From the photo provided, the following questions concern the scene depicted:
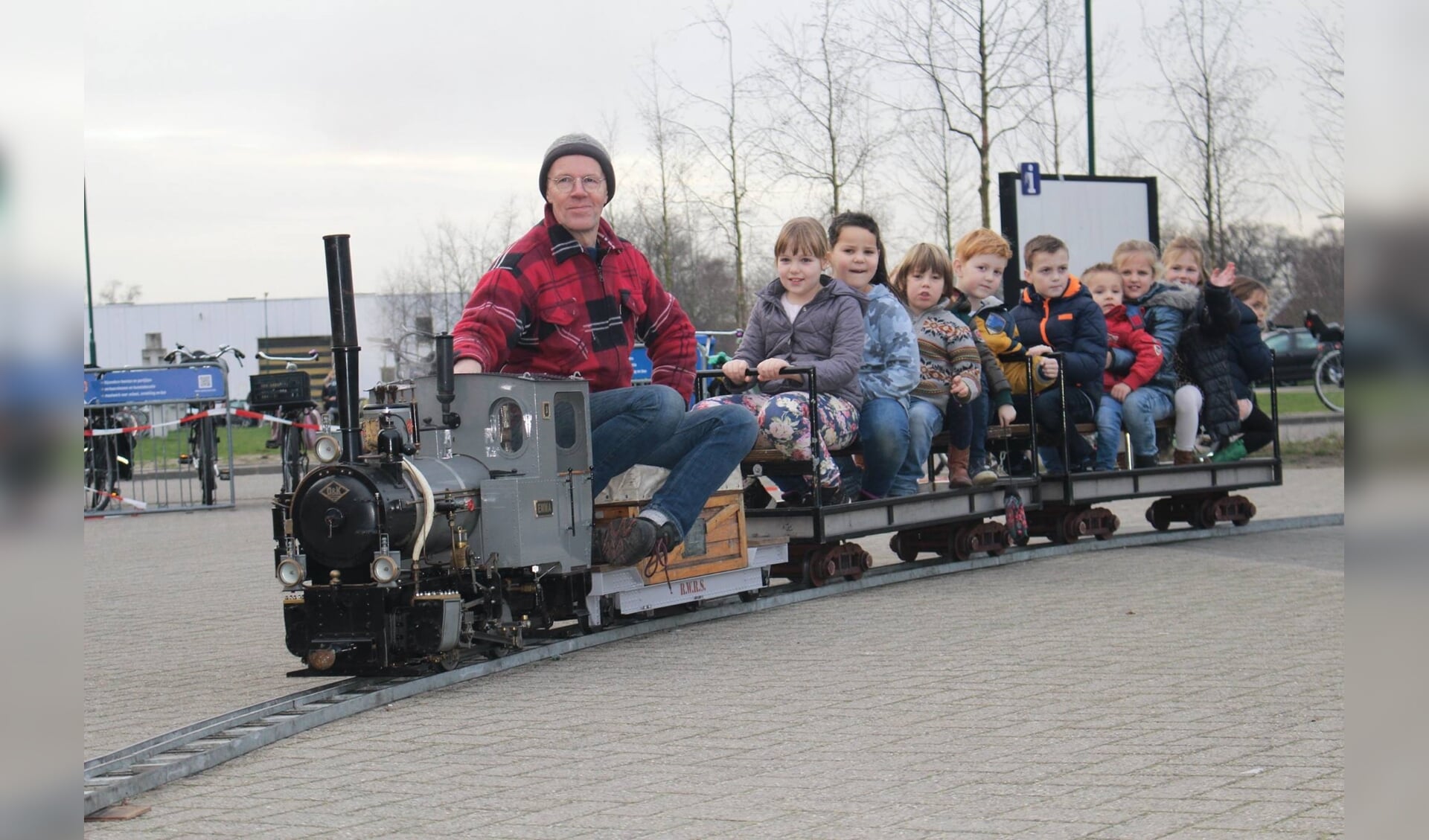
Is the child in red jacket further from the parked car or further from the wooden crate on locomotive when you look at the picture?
the parked car

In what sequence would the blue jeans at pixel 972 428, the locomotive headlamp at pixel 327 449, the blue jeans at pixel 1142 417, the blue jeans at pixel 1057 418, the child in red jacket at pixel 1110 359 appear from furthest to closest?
1. the blue jeans at pixel 1142 417
2. the child in red jacket at pixel 1110 359
3. the blue jeans at pixel 1057 418
4. the blue jeans at pixel 972 428
5. the locomotive headlamp at pixel 327 449

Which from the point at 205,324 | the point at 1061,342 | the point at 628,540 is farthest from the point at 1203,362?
the point at 205,324

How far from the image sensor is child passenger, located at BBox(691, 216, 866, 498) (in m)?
9.58

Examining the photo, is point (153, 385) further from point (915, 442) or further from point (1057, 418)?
point (915, 442)

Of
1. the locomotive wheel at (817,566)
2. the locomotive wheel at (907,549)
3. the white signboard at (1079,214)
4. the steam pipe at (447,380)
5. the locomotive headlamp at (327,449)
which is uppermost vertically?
the white signboard at (1079,214)

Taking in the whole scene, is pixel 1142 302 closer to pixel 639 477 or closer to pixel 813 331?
pixel 813 331

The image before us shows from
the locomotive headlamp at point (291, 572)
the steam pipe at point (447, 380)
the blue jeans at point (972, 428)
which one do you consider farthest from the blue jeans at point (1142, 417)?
the locomotive headlamp at point (291, 572)

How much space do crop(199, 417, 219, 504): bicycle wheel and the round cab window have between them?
567 inches

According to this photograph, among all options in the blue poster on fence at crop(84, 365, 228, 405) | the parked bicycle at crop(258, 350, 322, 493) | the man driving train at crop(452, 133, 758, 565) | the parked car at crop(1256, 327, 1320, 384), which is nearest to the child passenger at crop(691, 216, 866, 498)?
the man driving train at crop(452, 133, 758, 565)

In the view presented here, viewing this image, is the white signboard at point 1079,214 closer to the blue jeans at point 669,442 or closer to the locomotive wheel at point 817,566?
the locomotive wheel at point 817,566

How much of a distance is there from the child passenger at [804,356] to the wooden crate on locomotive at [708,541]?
720 mm

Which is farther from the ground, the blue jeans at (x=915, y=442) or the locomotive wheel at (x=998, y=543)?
the blue jeans at (x=915, y=442)

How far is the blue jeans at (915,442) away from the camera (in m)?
10.6

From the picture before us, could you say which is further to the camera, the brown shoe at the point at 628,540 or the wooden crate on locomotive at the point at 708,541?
the wooden crate on locomotive at the point at 708,541
